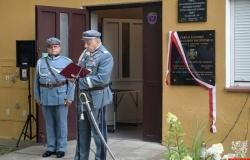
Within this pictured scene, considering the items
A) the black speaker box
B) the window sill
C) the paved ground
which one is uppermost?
the black speaker box

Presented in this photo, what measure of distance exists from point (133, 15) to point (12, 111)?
11.5 feet

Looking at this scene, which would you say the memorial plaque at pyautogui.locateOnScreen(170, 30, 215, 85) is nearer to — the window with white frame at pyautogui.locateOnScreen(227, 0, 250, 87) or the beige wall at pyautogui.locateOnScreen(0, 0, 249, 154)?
the beige wall at pyautogui.locateOnScreen(0, 0, 249, 154)

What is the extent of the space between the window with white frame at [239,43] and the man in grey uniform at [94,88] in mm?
2310

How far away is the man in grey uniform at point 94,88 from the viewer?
6680 mm

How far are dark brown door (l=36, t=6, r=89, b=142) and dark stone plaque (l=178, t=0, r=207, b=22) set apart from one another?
2.05m

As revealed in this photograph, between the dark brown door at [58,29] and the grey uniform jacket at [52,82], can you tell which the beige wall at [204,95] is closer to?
the dark brown door at [58,29]

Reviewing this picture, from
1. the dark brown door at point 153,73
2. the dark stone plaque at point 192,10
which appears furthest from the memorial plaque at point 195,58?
the dark brown door at point 153,73

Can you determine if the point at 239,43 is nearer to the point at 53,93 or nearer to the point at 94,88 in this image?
the point at 94,88

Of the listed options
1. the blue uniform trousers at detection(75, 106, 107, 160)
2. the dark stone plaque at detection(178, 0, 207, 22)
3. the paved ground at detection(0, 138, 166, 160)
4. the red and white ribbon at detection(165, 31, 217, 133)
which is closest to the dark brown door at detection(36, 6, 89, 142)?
the paved ground at detection(0, 138, 166, 160)

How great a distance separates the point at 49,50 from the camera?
802 cm

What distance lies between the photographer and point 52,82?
8.01 meters

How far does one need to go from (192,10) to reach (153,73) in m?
1.38

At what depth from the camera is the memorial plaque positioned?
8031 millimetres

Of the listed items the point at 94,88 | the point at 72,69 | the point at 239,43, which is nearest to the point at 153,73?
the point at 239,43
